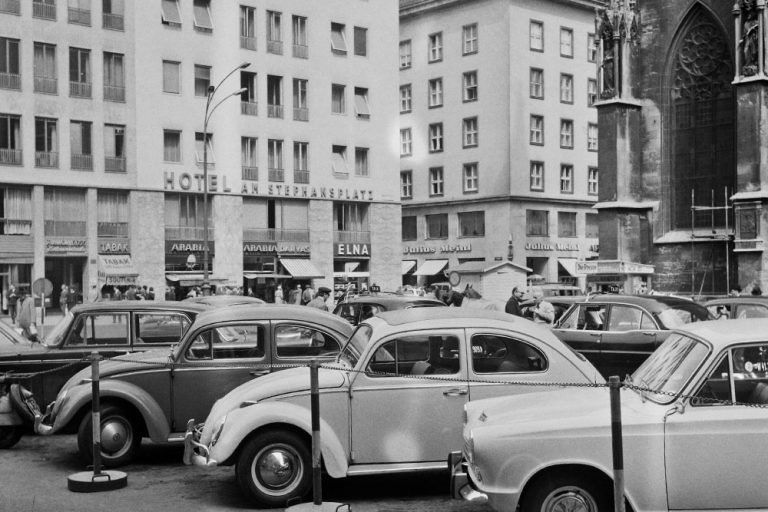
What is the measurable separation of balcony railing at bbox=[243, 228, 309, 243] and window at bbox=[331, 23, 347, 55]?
31.6 feet

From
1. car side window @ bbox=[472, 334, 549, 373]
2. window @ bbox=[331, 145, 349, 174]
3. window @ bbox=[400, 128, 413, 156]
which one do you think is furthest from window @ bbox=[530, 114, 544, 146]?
car side window @ bbox=[472, 334, 549, 373]

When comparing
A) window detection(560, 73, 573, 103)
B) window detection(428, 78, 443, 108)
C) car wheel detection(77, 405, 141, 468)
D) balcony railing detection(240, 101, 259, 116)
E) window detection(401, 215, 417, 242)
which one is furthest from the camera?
window detection(401, 215, 417, 242)

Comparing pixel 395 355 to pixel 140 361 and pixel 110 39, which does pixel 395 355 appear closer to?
pixel 140 361

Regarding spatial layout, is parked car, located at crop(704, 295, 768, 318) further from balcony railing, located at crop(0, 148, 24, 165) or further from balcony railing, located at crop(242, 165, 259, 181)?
balcony railing, located at crop(242, 165, 259, 181)

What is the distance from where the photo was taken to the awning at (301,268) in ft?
164

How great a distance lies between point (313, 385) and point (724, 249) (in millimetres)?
31476

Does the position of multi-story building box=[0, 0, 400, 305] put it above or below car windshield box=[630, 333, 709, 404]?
above

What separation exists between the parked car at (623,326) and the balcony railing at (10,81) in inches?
1333

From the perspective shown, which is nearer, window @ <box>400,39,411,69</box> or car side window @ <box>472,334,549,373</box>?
car side window @ <box>472,334,549,373</box>

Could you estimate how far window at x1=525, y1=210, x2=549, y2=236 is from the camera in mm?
63031

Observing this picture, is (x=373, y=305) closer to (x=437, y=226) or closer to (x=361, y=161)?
(x=361, y=161)

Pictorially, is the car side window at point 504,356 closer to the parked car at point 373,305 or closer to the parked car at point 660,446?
the parked car at point 660,446

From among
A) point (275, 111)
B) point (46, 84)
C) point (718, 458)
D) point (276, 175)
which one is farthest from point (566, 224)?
point (718, 458)

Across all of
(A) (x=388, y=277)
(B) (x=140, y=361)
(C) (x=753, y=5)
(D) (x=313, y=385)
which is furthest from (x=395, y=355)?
(A) (x=388, y=277)
